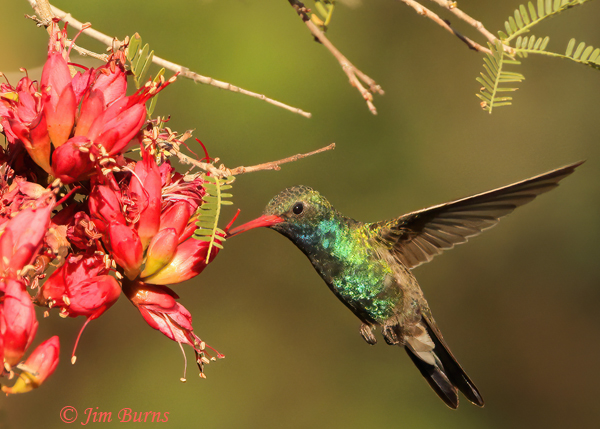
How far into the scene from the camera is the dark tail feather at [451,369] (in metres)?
1.62

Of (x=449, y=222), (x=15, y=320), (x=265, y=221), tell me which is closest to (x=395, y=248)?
(x=449, y=222)

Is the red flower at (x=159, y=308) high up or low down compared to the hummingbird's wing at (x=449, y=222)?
down

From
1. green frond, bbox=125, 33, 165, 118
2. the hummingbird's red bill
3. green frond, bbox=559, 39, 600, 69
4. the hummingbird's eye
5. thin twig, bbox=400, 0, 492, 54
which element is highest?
green frond, bbox=559, 39, 600, 69

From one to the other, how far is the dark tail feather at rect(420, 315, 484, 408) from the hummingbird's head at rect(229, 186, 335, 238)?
56 cm

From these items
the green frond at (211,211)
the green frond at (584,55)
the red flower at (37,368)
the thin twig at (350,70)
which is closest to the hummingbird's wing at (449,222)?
the green frond at (584,55)

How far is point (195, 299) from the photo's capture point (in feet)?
10.7

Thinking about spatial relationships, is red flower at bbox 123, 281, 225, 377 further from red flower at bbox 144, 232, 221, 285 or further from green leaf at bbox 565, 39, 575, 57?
green leaf at bbox 565, 39, 575, 57

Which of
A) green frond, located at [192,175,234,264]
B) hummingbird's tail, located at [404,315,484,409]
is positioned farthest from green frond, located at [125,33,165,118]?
hummingbird's tail, located at [404,315,484,409]

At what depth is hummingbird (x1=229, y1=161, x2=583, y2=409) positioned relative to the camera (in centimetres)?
119

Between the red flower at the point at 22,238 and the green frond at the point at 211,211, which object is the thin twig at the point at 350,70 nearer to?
the green frond at the point at 211,211

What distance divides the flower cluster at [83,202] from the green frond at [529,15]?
0.54m

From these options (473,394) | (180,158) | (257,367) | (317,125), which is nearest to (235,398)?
(257,367)

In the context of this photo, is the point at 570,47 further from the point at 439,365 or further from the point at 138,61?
the point at 439,365

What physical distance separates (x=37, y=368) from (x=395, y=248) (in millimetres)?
1020
